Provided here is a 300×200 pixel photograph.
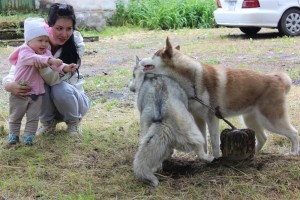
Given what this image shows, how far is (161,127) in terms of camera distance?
13.4ft

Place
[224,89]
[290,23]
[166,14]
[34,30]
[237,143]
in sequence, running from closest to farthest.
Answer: [237,143] < [224,89] < [34,30] < [290,23] < [166,14]

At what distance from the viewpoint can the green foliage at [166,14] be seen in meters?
16.9

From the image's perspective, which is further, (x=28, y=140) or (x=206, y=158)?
(x=28, y=140)

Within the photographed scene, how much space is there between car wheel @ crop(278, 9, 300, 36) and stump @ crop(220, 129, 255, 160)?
31.5 ft

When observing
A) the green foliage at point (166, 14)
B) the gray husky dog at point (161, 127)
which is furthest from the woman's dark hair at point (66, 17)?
the green foliage at point (166, 14)

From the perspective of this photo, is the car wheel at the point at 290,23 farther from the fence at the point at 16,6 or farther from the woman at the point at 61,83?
the woman at the point at 61,83

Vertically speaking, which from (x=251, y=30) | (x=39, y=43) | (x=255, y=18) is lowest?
(x=251, y=30)

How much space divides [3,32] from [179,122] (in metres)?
11.1

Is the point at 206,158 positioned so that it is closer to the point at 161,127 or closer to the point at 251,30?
the point at 161,127

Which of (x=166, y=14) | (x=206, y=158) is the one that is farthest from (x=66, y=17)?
(x=166, y=14)

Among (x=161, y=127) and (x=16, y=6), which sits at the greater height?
(x=161, y=127)

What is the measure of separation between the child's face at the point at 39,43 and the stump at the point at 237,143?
193 centimetres

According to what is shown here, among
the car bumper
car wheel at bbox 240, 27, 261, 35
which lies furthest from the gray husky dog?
car wheel at bbox 240, 27, 261, 35

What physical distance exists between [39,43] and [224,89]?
181 centimetres
